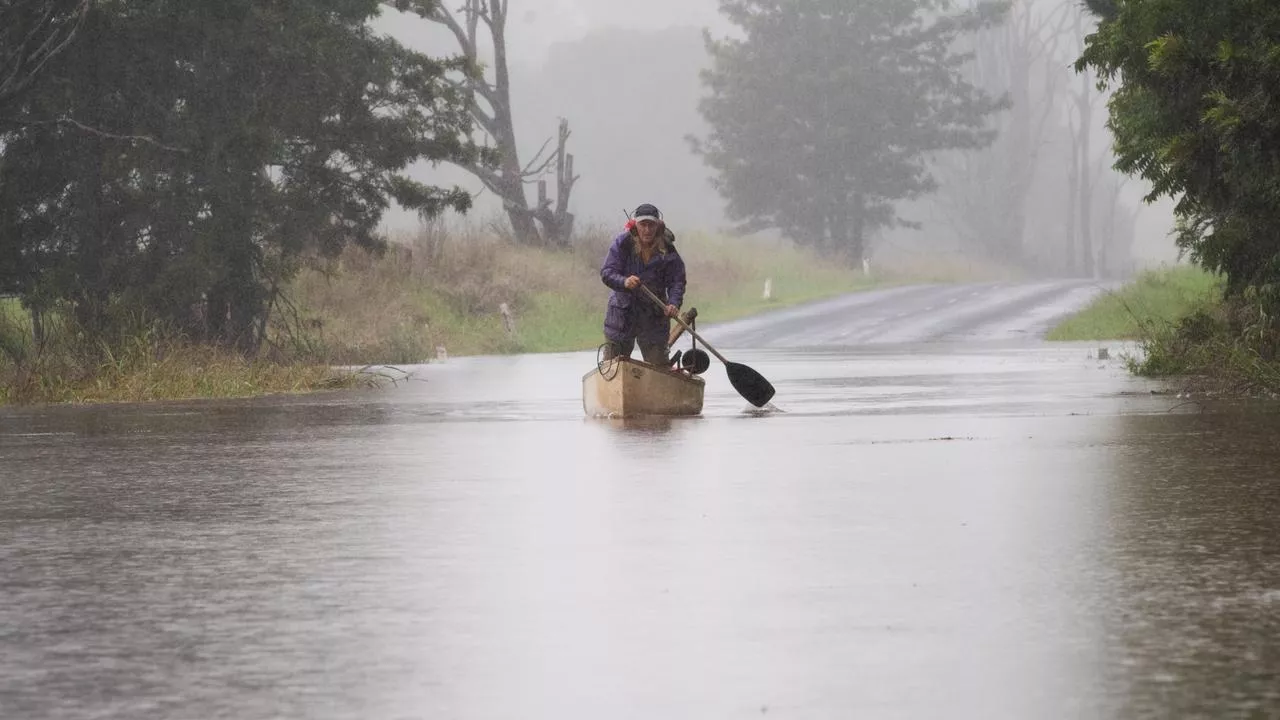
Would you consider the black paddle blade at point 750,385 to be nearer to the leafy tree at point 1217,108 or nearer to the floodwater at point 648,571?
the floodwater at point 648,571

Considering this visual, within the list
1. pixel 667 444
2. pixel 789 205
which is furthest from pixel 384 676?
pixel 789 205

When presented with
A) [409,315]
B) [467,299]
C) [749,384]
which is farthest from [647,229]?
[467,299]

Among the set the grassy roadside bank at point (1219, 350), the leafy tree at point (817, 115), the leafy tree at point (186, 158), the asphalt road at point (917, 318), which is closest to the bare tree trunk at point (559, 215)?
the asphalt road at point (917, 318)

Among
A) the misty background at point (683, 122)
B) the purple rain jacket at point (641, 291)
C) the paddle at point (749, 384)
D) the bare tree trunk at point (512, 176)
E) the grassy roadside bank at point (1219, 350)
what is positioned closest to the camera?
the purple rain jacket at point (641, 291)

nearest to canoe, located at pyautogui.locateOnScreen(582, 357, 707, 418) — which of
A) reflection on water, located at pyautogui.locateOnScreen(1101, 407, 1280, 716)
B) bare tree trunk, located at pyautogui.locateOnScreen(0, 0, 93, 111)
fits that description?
reflection on water, located at pyautogui.locateOnScreen(1101, 407, 1280, 716)

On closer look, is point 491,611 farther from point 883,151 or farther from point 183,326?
point 883,151

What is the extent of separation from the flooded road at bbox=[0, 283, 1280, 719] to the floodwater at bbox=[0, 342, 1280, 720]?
0.09 ft

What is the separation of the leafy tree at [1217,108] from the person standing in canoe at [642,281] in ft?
14.4

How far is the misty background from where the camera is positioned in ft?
383

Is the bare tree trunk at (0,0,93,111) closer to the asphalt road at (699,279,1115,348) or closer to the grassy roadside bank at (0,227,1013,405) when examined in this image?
the grassy roadside bank at (0,227,1013,405)

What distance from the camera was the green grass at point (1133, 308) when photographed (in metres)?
43.3

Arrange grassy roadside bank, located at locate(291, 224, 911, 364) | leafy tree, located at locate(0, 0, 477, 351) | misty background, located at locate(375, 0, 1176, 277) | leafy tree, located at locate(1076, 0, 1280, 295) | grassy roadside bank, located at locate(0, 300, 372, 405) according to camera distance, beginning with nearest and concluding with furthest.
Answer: leafy tree, located at locate(1076, 0, 1280, 295), grassy roadside bank, located at locate(0, 300, 372, 405), leafy tree, located at locate(0, 0, 477, 351), grassy roadside bank, located at locate(291, 224, 911, 364), misty background, located at locate(375, 0, 1176, 277)

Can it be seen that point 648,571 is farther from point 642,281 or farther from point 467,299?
point 467,299

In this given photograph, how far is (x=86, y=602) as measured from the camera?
366 inches
